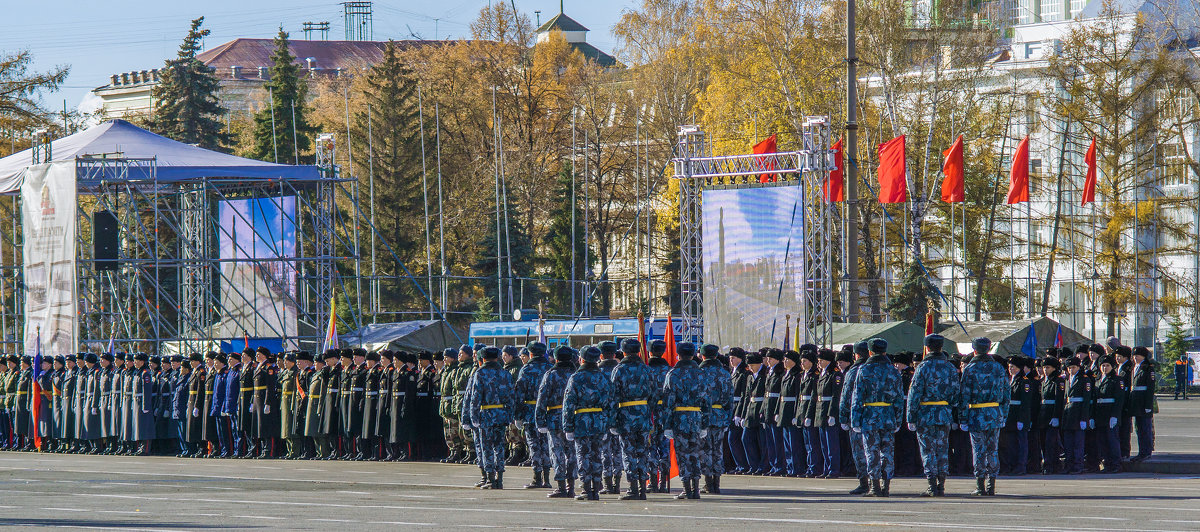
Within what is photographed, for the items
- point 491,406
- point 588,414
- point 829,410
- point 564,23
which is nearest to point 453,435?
point 491,406

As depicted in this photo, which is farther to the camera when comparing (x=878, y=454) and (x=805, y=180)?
(x=805, y=180)

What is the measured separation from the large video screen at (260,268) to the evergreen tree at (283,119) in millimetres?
21309

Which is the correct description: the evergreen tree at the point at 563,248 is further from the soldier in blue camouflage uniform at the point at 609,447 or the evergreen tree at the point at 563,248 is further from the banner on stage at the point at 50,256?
the soldier in blue camouflage uniform at the point at 609,447

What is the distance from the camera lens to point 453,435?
18.4 metres

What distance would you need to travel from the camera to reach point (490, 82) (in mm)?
54125

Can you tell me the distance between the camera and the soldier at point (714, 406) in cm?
1366

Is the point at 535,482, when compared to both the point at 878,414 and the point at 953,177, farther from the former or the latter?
the point at 953,177

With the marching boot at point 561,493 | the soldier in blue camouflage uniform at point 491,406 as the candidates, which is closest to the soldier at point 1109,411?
the marching boot at point 561,493

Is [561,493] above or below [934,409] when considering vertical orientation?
below

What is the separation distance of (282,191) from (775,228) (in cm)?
1159

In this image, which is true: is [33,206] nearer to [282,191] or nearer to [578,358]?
[282,191]

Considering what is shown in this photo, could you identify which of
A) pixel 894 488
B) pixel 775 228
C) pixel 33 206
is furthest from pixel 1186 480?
pixel 33 206

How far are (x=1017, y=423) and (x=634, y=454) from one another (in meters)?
4.95

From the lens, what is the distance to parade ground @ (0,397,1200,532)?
1104 centimetres
